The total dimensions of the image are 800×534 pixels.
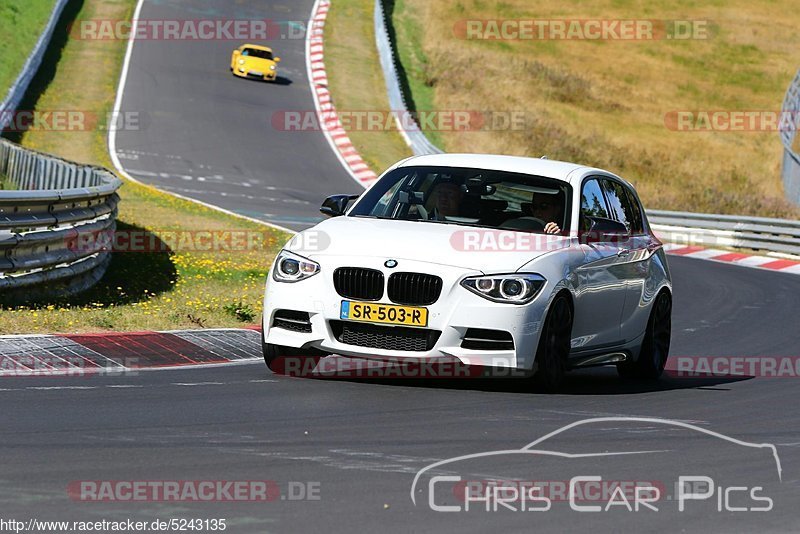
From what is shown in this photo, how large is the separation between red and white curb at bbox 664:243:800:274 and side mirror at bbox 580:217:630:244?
52.6 ft

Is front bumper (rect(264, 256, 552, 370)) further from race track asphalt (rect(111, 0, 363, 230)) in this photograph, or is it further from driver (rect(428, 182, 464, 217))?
race track asphalt (rect(111, 0, 363, 230))

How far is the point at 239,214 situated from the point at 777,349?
46.7 ft

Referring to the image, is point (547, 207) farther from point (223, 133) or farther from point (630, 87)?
point (630, 87)

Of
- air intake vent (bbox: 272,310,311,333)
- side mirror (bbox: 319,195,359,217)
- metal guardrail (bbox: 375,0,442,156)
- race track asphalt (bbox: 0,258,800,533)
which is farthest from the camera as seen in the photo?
metal guardrail (bbox: 375,0,442,156)

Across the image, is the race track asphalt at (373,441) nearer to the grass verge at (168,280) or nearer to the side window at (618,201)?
the side window at (618,201)

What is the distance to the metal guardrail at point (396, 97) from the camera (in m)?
38.3

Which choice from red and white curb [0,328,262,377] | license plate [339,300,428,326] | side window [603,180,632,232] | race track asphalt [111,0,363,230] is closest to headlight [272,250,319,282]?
license plate [339,300,428,326]

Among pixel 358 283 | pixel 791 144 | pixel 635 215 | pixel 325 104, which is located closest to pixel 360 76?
pixel 325 104

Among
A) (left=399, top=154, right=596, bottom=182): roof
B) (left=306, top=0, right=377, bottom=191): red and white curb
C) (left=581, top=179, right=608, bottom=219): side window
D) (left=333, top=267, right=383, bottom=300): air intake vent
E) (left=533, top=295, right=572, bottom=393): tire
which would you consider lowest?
(left=306, top=0, right=377, bottom=191): red and white curb

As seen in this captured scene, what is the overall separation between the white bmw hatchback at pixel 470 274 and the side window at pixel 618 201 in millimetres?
39

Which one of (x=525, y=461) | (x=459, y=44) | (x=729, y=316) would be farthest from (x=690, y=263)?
(x=459, y=44)

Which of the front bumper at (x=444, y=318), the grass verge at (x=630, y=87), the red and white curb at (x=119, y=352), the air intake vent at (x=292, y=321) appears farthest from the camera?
the grass verge at (x=630, y=87)

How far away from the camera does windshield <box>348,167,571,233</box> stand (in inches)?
391

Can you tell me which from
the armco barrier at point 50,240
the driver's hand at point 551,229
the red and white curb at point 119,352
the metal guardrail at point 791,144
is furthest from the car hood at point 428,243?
the metal guardrail at point 791,144
